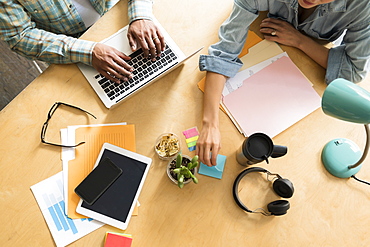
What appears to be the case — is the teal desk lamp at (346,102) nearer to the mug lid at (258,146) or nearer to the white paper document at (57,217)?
the mug lid at (258,146)

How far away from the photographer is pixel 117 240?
0.83 meters

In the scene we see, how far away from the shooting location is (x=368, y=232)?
0.89 m

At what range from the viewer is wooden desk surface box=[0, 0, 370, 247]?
852mm

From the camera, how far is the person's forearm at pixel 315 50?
3.41ft

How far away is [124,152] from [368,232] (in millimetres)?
835

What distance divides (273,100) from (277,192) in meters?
0.32

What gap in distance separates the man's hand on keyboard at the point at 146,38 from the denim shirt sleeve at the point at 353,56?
24.8 inches

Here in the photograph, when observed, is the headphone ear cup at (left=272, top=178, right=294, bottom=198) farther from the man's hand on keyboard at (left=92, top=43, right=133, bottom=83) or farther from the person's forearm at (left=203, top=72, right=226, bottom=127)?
the man's hand on keyboard at (left=92, top=43, right=133, bottom=83)

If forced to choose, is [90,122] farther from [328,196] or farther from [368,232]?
[368,232]

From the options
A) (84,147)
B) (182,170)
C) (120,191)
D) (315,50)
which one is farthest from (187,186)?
(315,50)

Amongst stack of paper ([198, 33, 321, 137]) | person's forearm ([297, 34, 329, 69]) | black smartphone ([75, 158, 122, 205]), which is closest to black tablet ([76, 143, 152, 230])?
black smartphone ([75, 158, 122, 205])

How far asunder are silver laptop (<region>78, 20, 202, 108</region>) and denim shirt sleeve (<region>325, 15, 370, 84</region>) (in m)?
0.54

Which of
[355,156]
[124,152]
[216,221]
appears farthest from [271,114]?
[124,152]

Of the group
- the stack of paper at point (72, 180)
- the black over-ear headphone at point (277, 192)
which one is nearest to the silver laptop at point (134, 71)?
the stack of paper at point (72, 180)
